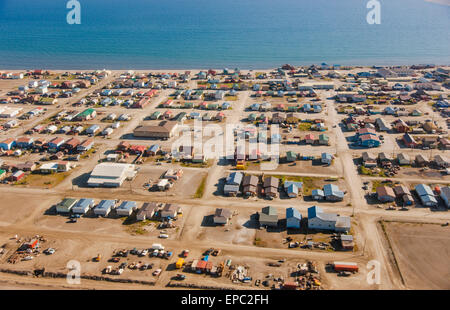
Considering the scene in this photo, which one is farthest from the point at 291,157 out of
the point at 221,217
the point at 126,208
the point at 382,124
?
the point at 126,208

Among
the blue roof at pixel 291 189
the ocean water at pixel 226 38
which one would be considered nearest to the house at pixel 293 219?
the blue roof at pixel 291 189

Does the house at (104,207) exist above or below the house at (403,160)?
below

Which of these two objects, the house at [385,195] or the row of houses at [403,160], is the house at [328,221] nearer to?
the house at [385,195]

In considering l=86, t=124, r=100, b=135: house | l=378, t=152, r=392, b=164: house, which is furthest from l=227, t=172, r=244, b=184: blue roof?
l=86, t=124, r=100, b=135: house

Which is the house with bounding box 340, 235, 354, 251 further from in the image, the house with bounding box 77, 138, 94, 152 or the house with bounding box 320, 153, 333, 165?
the house with bounding box 77, 138, 94, 152
